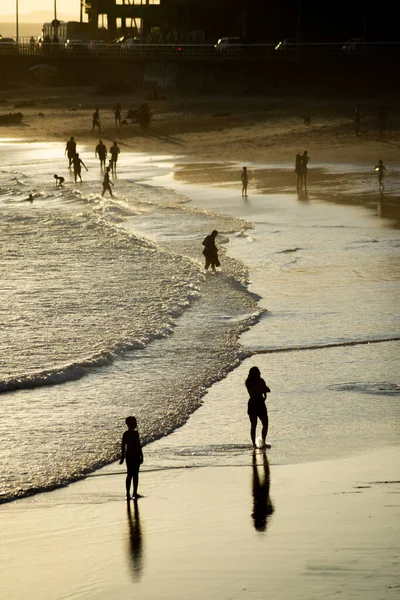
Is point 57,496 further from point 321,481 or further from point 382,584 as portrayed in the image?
point 382,584

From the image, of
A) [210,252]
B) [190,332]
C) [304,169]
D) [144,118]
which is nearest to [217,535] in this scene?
A: [190,332]

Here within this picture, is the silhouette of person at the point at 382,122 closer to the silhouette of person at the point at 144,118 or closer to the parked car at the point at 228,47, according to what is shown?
the silhouette of person at the point at 144,118

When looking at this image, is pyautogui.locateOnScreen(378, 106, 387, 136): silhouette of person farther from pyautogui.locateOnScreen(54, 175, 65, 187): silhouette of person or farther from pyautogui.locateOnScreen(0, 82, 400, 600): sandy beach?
pyautogui.locateOnScreen(0, 82, 400, 600): sandy beach

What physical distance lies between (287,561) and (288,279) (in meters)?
13.5

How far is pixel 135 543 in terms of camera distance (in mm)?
10188

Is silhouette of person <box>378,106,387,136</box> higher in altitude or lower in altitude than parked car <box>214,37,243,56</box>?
lower

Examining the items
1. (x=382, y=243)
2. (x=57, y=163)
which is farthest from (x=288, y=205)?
(x=57, y=163)

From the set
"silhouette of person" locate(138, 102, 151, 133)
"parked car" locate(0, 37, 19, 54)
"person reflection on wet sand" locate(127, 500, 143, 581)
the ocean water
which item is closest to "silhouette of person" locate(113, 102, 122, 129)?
"silhouette of person" locate(138, 102, 151, 133)

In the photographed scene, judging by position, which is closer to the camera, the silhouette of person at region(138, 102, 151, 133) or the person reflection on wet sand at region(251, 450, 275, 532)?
the person reflection on wet sand at region(251, 450, 275, 532)

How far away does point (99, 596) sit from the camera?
903 centimetres

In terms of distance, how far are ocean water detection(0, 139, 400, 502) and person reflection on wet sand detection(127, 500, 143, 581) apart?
4.55 feet

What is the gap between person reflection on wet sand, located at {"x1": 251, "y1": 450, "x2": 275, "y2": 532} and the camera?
34.4 feet

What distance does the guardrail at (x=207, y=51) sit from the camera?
66562mm

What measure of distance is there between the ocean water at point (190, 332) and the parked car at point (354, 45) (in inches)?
1367
